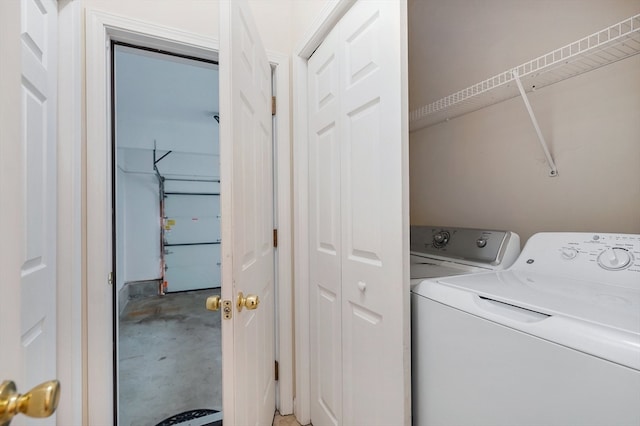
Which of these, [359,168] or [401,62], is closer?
[401,62]

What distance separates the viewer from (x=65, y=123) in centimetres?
118

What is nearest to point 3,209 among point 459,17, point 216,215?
point 459,17

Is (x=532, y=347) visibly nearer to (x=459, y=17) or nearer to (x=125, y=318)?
(x=459, y=17)

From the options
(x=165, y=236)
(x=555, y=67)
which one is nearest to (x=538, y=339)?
(x=555, y=67)

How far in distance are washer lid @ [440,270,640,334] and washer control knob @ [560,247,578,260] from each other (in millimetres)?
91

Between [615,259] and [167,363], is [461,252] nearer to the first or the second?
[615,259]

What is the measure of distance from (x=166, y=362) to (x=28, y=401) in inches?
110

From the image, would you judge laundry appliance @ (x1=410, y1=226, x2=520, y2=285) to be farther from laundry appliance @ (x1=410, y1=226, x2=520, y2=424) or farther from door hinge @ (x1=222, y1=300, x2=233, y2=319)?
door hinge @ (x1=222, y1=300, x2=233, y2=319)

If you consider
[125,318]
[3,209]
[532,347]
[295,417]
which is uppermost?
[3,209]

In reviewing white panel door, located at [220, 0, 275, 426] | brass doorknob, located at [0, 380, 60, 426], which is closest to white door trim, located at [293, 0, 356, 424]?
white panel door, located at [220, 0, 275, 426]

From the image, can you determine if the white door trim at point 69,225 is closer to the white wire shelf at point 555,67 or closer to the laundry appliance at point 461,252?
the laundry appliance at point 461,252

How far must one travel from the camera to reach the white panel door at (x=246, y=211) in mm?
938

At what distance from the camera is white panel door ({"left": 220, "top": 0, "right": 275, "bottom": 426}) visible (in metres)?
0.94

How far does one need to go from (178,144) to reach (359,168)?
16.2ft
